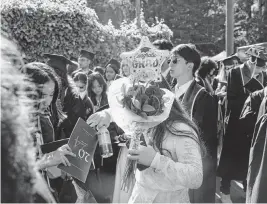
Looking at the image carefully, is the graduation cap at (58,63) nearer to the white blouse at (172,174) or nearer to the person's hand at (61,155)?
the person's hand at (61,155)

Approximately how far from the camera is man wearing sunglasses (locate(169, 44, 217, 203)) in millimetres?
4281

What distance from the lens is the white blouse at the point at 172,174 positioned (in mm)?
2373

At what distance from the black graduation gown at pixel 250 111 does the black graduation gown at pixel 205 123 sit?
56.0 inches

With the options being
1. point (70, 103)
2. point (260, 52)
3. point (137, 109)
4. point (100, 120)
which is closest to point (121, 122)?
point (137, 109)

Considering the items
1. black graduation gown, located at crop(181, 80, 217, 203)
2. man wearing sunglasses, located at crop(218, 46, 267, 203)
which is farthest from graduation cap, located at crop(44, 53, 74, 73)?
man wearing sunglasses, located at crop(218, 46, 267, 203)

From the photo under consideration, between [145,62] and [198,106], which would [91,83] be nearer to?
[198,106]

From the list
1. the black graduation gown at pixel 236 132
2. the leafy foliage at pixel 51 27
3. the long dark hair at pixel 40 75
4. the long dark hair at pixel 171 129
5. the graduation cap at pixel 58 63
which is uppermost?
the leafy foliage at pixel 51 27

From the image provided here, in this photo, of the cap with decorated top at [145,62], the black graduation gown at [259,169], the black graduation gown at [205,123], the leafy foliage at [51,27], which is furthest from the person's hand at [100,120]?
the leafy foliage at [51,27]

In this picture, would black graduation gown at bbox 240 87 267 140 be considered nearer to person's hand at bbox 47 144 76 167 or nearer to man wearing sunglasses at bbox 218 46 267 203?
man wearing sunglasses at bbox 218 46 267 203

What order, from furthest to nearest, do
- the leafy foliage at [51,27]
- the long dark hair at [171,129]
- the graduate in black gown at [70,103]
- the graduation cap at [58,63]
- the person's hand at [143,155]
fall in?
the leafy foliage at [51,27] < the graduation cap at [58,63] < the graduate in black gown at [70,103] < the long dark hair at [171,129] < the person's hand at [143,155]

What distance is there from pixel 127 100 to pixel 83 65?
18.6 feet

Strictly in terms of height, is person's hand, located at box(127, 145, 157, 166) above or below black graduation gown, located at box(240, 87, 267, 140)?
above

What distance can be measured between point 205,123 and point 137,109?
2.01 metres

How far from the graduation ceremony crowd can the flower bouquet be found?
0.09 meters
